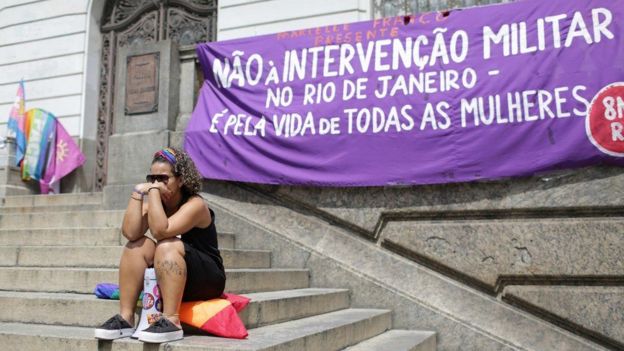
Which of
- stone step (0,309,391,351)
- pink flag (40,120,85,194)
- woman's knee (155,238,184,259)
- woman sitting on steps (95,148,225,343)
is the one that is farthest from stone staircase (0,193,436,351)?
pink flag (40,120,85,194)

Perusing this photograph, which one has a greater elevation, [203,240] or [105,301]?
[203,240]

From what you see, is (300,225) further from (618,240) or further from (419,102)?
(618,240)

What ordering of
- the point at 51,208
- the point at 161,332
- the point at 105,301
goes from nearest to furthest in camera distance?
Result: 1. the point at 161,332
2. the point at 105,301
3. the point at 51,208

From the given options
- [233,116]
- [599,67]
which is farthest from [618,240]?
[233,116]

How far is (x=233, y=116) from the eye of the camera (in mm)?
6680

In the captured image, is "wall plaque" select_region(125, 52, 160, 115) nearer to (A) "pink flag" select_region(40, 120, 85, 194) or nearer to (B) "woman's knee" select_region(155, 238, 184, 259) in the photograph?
(B) "woman's knee" select_region(155, 238, 184, 259)

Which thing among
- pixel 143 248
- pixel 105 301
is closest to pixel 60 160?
pixel 105 301

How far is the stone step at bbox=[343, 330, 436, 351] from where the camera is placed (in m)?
4.55

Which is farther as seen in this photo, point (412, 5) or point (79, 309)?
point (412, 5)

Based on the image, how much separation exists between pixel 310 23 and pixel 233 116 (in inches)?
169

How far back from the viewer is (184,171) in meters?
3.85

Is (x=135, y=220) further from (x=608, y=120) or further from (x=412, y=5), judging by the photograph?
(x=412, y=5)

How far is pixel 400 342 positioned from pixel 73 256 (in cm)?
296

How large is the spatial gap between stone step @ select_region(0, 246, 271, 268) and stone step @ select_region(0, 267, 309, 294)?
0.22 meters
